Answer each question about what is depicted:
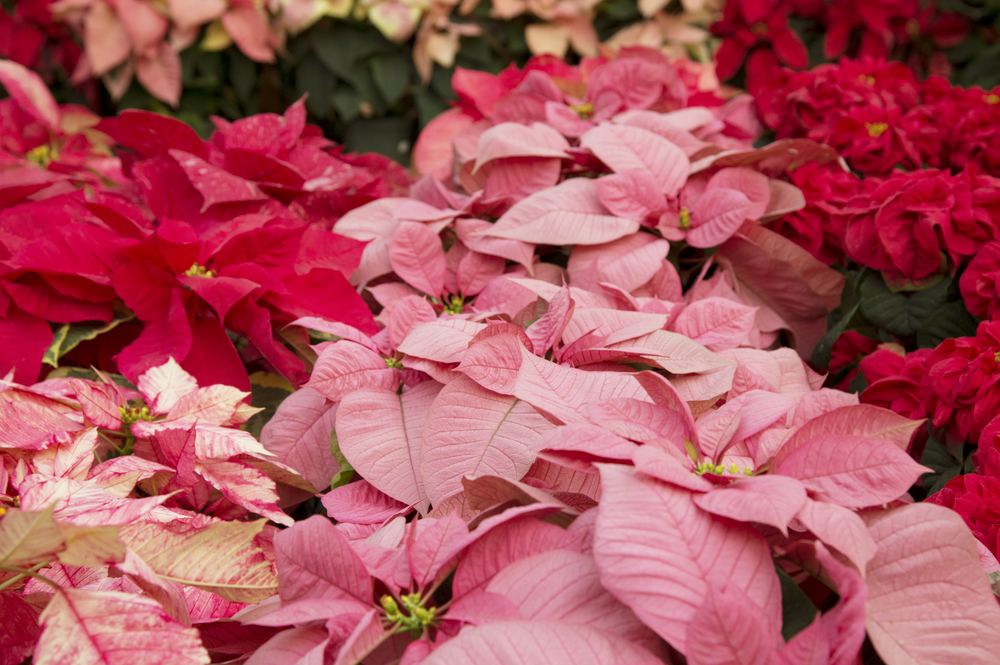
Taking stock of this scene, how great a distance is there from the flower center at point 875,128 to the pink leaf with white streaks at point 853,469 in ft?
2.29

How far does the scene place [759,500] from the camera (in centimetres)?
33

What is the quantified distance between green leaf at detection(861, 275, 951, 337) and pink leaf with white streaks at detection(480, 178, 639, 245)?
0.82ft

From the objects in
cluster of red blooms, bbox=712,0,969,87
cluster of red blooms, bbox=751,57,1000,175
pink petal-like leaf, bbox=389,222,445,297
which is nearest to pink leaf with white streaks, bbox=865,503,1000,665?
pink petal-like leaf, bbox=389,222,445,297

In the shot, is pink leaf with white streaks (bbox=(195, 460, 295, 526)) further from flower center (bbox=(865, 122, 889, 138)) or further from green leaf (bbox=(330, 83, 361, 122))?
green leaf (bbox=(330, 83, 361, 122))

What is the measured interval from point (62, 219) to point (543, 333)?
502 mm

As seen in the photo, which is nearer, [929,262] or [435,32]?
[929,262]

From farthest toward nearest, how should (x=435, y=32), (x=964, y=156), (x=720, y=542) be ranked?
(x=435, y=32) < (x=964, y=156) < (x=720, y=542)

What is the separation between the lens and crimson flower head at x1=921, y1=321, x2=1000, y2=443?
569 mm

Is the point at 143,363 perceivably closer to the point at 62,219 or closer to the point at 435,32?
the point at 62,219

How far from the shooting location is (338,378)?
58 cm

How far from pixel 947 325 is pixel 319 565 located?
0.63m

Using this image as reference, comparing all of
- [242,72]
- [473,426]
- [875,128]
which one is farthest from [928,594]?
[242,72]

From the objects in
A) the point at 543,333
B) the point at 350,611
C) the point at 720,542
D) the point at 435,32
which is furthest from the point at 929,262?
the point at 435,32

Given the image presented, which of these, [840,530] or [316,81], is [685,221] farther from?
[316,81]
